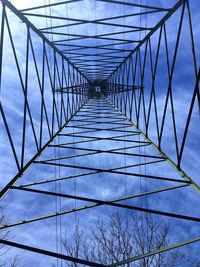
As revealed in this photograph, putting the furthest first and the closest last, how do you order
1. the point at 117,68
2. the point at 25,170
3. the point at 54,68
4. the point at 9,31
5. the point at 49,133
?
the point at 117,68 < the point at 54,68 < the point at 49,133 < the point at 25,170 < the point at 9,31

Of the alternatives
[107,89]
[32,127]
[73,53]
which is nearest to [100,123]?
[73,53]

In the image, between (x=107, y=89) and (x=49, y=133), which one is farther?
(x=107, y=89)

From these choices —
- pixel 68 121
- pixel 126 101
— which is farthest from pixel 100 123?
pixel 126 101

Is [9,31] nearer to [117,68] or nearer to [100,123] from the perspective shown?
[100,123]

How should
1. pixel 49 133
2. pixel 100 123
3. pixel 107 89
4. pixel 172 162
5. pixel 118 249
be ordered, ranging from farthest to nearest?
pixel 107 89 → pixel 118 249 → pixel 100 123 → pixel 49 133 → pixel 172 162

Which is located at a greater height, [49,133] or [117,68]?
[117,68]

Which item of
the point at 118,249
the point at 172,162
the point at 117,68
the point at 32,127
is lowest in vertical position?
the point at 118,249

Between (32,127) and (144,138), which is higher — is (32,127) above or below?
above

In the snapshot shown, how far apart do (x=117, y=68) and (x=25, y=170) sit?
9937mm

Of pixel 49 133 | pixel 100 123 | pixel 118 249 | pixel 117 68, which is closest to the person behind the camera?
pixel 49 133

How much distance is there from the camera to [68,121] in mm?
12094

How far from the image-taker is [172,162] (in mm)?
7746

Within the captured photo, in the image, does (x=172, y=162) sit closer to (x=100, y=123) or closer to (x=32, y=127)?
(x=32, y=127)

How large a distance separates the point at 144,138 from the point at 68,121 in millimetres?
3419
